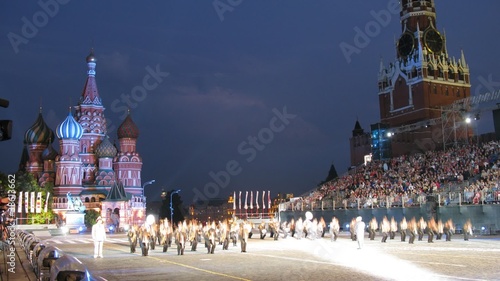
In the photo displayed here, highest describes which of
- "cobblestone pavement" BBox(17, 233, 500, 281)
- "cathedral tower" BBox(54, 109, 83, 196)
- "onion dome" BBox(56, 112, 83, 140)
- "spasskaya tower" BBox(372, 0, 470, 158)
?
"spasskaya tower" BBox(372, 0, 470, 158)

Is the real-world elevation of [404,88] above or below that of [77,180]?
above

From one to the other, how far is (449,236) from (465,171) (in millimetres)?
15869

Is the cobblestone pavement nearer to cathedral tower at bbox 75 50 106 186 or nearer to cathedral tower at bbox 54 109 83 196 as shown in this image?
cathedral tower at bbox 54 109 83 196

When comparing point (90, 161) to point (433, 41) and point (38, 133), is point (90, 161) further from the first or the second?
point (433, 41)

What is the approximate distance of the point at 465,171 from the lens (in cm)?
4728

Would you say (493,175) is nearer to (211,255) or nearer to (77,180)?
(211,255)

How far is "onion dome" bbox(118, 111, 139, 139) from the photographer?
10681 centimetres

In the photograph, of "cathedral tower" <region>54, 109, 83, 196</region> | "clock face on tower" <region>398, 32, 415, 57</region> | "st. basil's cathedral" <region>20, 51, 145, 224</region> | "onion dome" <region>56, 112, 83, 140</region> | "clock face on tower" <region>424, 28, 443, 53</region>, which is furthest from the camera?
"onion dome" <region>56, 112, 83, 140</region>

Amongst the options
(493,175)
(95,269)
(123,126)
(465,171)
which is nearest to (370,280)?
(95,269)

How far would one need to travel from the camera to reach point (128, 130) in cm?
10725

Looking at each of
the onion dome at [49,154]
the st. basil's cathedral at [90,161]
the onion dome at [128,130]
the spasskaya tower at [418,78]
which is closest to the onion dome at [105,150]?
the st. basil's cathedral at [90,161]

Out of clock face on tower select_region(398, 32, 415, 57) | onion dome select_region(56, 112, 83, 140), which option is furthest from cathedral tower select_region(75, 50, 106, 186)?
clock face on tower select_region(398, 32, 415, 57)

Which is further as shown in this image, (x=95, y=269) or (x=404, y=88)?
(x=404, y=88)

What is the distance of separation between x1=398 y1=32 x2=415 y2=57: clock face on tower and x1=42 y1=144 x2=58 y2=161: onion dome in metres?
66.1
